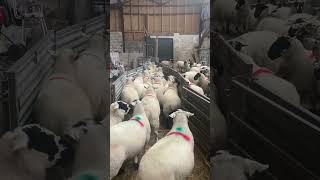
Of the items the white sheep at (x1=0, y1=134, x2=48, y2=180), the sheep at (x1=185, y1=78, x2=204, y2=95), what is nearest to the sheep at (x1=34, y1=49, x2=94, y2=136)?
the white sheep at (x1=0, y1=134, x2=48, y2=180)

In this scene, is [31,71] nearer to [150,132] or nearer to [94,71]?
[94,71]

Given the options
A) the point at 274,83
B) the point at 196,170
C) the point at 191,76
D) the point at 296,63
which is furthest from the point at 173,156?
the point at 296,63

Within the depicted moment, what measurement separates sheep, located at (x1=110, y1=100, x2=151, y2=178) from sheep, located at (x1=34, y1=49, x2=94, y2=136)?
289 mm

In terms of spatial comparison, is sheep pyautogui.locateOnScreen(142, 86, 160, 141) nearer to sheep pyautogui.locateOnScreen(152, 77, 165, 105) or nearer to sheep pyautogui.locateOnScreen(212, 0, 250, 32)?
sheep pyautogui.locateOnScreen(152, 77, 165, 105)

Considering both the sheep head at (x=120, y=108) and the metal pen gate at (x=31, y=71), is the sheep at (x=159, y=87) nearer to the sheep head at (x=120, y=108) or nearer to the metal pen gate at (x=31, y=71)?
the sheep head at (x=120, y=108)

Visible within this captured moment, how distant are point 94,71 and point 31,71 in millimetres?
250

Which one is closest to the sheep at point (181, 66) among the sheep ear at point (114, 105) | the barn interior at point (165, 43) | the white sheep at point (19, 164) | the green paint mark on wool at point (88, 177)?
the barn interior at point (165, 43)

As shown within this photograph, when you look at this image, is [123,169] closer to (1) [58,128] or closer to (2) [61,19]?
(1) [58,128]

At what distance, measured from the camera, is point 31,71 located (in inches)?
54.3

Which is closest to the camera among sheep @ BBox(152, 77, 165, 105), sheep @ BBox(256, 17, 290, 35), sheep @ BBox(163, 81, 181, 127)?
sheep @ BBox(256, 17, 290, 35)

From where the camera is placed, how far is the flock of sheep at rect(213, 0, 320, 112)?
4.71ft

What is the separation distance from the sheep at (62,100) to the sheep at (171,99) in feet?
1.87

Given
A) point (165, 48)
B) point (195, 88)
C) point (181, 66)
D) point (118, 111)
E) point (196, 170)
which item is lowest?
point (196, 170)

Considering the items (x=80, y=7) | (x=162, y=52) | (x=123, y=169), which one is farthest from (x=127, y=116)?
(x=80, y=7)
